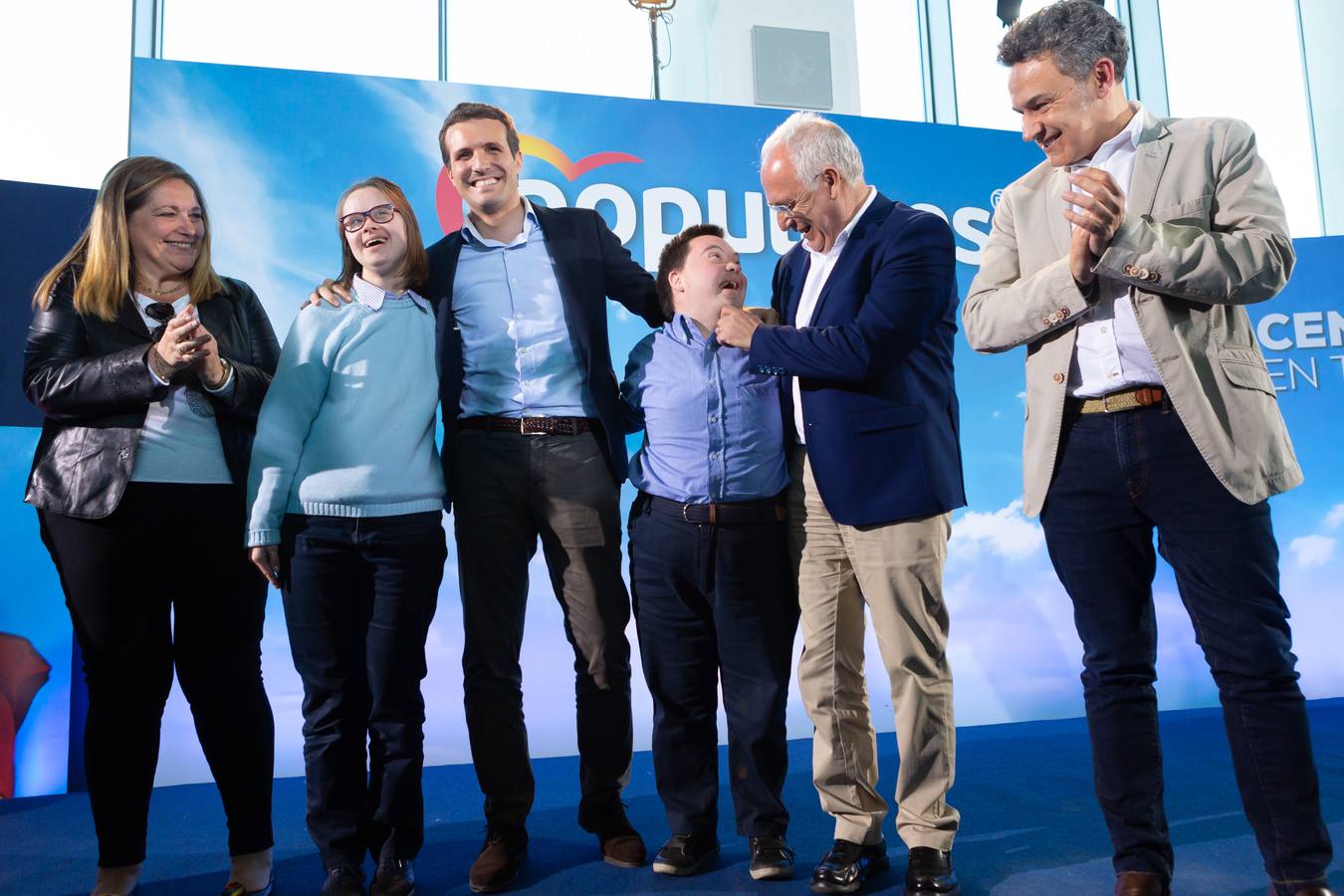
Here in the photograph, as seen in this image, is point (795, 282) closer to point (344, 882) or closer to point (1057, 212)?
point (1057, 212)

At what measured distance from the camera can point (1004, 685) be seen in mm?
4805

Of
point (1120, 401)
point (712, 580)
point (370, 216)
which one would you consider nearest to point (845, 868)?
point (712, 580)

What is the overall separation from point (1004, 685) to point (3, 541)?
4.11 meters

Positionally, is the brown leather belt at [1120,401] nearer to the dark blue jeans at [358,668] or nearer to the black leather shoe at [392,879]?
the dark blue jeans at [358,668]

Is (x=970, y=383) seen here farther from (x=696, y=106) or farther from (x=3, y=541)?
(x=3, y=541)

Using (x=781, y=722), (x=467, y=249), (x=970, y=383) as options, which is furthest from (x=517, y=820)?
(x=970, y=383)

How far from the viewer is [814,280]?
2.33 m

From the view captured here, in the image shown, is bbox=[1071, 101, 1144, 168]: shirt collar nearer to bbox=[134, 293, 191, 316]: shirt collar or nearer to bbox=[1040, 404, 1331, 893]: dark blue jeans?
bbox=[1040, 404, 1331, 893]: dark blue jeans

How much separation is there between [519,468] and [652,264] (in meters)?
2.34

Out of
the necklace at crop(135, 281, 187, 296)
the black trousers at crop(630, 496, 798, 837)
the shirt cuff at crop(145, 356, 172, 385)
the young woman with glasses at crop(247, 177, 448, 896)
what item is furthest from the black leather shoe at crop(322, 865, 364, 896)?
the necklace at crop(135, 281, 187, 296)

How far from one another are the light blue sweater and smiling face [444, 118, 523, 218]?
1.10ft

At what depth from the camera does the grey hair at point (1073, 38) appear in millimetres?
1867

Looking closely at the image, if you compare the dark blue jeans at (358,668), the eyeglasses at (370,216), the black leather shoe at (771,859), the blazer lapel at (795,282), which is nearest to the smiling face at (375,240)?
the eyeglasses at (370,216)

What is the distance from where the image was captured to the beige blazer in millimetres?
1753
